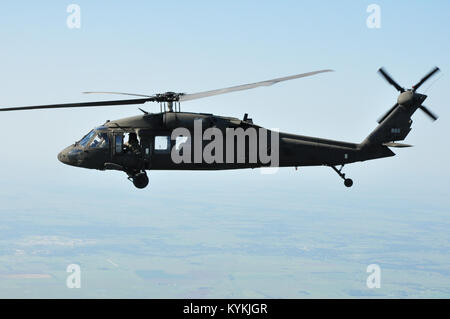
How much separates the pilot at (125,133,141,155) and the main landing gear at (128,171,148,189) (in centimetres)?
123

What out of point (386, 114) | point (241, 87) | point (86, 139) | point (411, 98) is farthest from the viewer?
point (386, 114)

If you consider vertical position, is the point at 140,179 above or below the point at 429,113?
below

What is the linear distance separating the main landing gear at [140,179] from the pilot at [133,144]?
123 centimetres

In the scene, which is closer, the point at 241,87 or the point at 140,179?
the point at 241,87

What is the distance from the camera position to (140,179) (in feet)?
116

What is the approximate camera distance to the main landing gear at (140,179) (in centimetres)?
3519

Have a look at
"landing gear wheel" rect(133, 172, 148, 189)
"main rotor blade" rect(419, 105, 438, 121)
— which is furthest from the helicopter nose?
"main rotor blade" rect(419, 105, 438, 121)

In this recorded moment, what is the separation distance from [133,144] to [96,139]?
2.28 m

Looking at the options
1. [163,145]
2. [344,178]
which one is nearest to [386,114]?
[344,178]

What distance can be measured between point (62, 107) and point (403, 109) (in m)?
20.6

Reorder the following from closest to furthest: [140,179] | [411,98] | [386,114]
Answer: [140,179] < [411,98] < [386,114]

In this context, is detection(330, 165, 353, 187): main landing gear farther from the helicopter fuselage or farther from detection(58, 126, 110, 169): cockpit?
detection(58, 126, 110, 169): cockpit

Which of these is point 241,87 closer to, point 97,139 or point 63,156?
point 97,139
